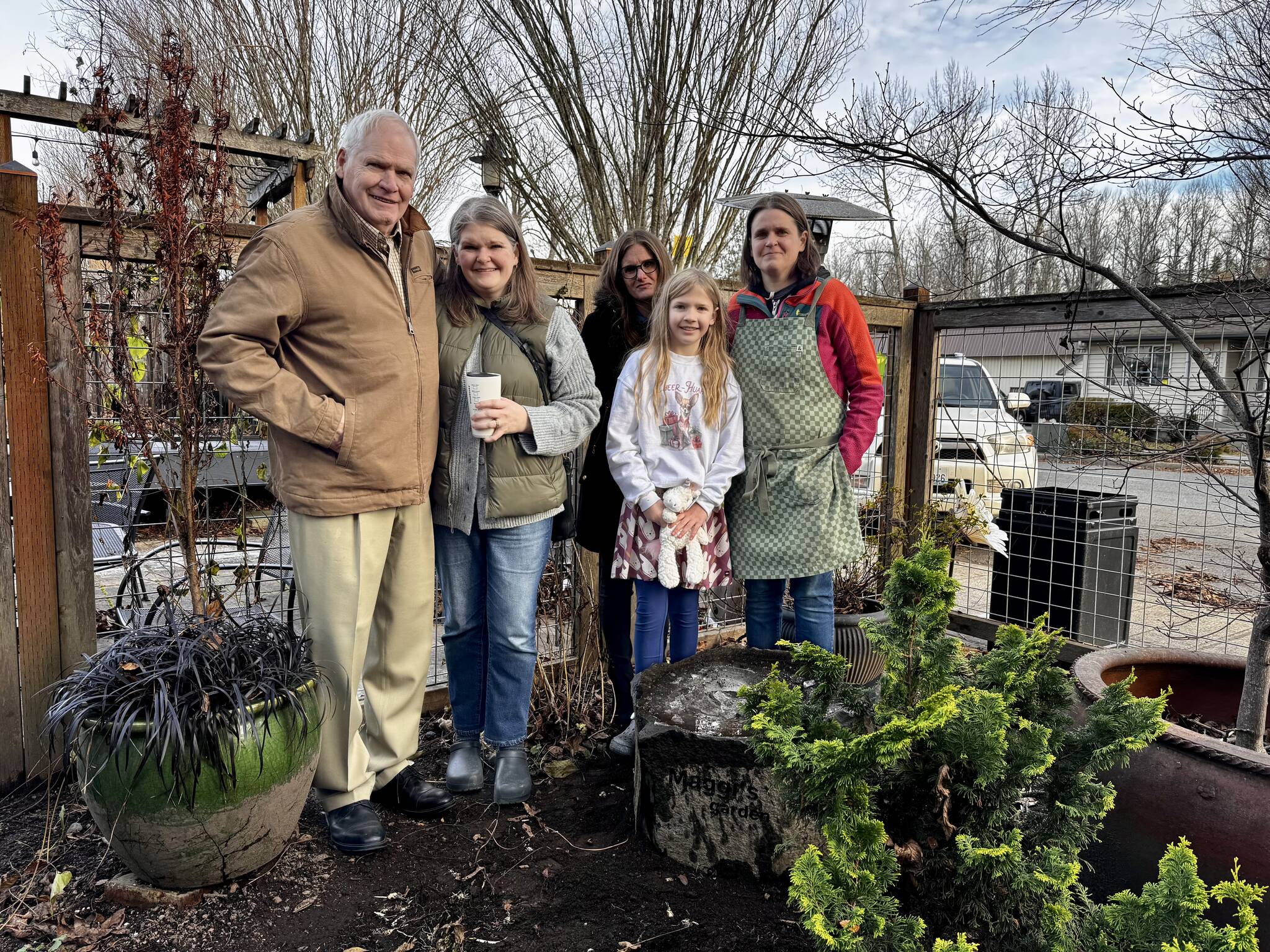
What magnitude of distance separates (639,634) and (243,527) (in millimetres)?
1465

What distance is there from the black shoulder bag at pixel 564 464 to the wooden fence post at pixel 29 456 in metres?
1.44

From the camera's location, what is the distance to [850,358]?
296 cm

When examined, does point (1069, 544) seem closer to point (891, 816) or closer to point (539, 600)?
point (539, 600)

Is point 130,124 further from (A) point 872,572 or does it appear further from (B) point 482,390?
(A) point 872,572

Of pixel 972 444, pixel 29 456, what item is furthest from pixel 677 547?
pixel 972 444

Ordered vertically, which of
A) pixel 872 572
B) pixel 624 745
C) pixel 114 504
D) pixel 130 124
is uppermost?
pixel 130 124

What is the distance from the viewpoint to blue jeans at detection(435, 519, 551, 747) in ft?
9.02

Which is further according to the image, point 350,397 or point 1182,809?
point 350,397

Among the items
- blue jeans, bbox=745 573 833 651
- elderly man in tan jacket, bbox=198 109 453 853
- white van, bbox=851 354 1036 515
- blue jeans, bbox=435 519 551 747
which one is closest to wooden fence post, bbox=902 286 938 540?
white van, bbox=851 354 1036 515

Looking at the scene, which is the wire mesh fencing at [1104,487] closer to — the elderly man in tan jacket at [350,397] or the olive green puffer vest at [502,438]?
the olive green puffer vest at [502,438]

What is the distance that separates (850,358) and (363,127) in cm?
175

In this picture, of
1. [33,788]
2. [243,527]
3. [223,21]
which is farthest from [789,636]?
[223,21]

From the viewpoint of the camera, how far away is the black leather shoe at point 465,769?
9.39 ft

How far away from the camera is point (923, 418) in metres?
4.77
